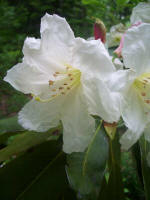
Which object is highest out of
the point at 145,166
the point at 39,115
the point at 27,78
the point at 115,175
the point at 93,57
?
the point at 93,57

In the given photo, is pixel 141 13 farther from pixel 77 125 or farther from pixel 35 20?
pixel 35 20

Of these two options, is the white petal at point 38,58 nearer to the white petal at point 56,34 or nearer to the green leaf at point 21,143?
the white petal at point 56,34

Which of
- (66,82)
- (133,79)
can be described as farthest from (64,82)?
(133,79)

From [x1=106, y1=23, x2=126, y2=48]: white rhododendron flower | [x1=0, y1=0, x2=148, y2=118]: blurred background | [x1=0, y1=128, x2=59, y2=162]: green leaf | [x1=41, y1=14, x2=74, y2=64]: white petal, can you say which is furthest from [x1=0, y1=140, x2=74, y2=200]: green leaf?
[x1=106, y1=23, x2=126, y2=48]: white rhododendron flower

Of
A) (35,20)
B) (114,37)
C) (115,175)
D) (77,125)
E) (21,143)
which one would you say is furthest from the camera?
(35,20)

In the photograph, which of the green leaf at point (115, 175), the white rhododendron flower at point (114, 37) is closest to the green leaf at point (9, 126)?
the green leaf at point (115, 175)

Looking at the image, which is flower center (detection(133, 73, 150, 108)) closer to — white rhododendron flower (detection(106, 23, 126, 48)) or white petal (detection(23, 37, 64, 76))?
white petal (detection(23, 37, 64, 76))
